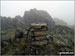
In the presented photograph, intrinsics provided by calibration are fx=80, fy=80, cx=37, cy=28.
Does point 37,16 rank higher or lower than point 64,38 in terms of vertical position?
higher

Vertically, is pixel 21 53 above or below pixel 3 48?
below

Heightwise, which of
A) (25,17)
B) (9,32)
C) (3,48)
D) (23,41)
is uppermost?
(25,17)

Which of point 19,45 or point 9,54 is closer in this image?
point 9,54

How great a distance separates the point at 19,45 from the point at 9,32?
1922mm

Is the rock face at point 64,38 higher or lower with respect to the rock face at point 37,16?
lower

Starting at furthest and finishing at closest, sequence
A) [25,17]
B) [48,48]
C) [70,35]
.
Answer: [25,17]
[70,35]
[48,48]

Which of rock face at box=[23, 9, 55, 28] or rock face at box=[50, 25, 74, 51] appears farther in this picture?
→ rock face at box=[23, 9, 55, 28]

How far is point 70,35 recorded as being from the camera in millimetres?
9188

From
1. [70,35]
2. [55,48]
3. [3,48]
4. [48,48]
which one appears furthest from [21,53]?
[70,35]

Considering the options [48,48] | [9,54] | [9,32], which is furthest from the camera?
[9,32]

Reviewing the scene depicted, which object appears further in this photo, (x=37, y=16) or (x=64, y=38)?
(x=37, y=16)

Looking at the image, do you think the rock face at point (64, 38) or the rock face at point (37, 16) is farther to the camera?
the rock face at point (37, 16)

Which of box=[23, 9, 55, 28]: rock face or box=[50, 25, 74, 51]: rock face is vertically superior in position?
box=[23, 9, 55, 28]: rock face

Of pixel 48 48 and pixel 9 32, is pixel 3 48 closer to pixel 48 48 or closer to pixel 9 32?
pixel 9 32
